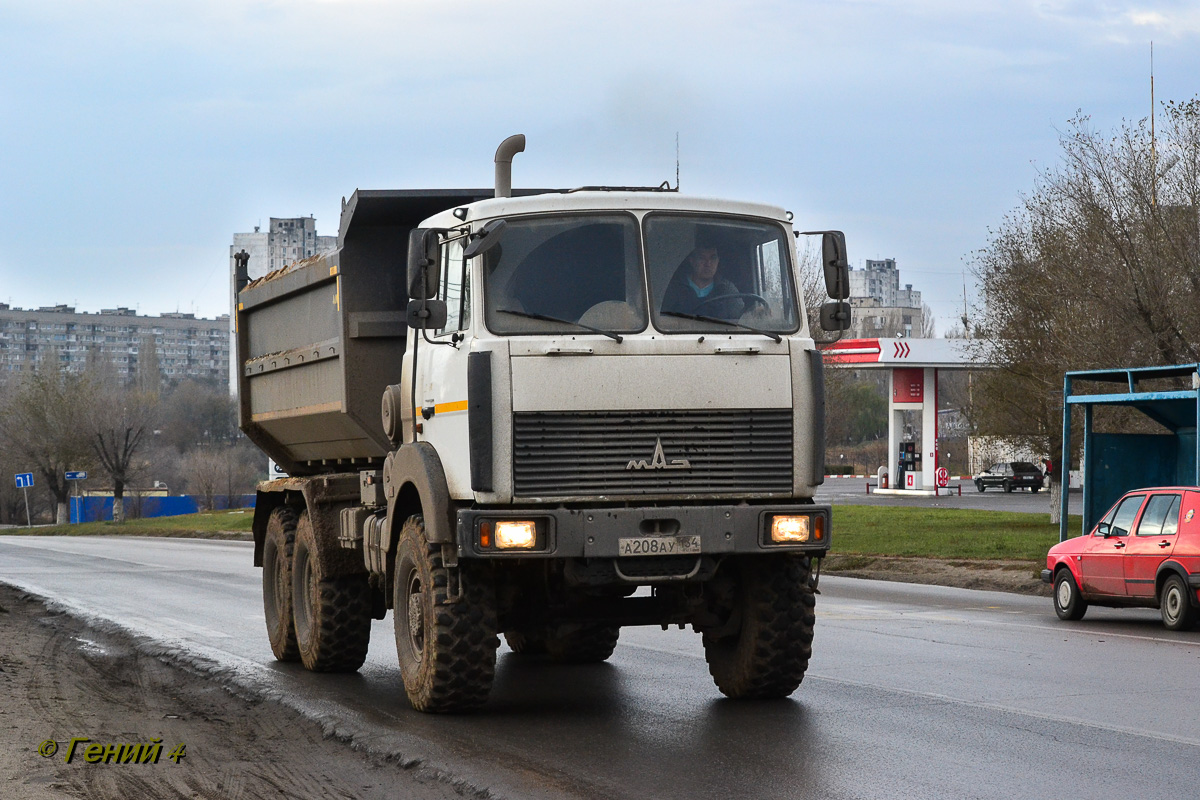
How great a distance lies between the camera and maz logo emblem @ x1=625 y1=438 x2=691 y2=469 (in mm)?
8312

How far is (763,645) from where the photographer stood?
359 inches

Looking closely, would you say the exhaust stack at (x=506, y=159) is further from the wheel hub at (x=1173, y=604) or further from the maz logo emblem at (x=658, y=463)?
the wheel hub at (x=1173, y=604)

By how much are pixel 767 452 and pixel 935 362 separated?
5067 centimetres

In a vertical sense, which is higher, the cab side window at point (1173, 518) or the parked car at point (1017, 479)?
the cab side window at point (1173, 518)

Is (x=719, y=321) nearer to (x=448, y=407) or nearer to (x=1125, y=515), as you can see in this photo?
(x=448, y=407)

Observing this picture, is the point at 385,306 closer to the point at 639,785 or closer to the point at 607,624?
the point at 607,624

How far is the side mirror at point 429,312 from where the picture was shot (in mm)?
8695

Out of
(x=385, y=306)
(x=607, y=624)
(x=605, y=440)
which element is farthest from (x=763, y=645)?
(x=385, y=306)

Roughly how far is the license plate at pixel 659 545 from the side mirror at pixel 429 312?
5.58 ft

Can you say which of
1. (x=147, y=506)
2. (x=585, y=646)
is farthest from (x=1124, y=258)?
(x=147, y=506)

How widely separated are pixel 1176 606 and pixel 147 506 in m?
78.0

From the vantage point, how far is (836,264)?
29.7 feet

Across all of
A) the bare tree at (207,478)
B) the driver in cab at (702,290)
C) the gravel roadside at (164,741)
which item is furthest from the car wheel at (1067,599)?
the bare tree at (207,478)

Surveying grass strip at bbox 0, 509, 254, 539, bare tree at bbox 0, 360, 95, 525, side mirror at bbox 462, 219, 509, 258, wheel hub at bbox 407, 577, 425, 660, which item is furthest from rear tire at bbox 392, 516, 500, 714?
bare tree at bbox 0, 360, 95, 525
